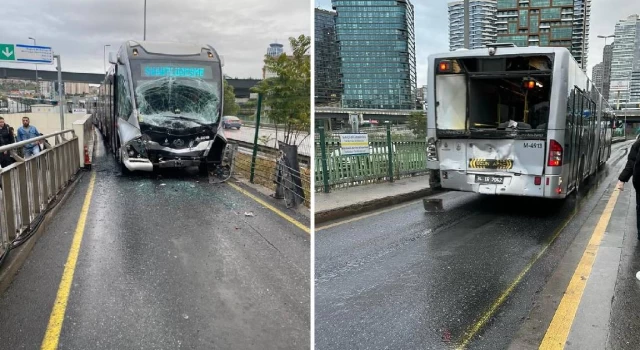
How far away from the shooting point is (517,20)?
9.43 m

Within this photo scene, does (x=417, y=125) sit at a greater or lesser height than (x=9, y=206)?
greater

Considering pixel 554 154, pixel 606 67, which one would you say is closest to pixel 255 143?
pixel 554 154

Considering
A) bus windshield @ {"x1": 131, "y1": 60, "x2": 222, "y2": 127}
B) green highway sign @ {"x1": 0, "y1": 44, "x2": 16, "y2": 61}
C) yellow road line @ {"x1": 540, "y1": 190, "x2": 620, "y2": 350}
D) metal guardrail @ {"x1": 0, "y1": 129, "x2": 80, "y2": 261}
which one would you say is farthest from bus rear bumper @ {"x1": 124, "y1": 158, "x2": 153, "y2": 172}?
yellow road line @ {"x1": 540, "y1": 190, "x2": 620, "y2": 350}

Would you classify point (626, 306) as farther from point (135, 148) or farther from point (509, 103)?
point (135, 148)

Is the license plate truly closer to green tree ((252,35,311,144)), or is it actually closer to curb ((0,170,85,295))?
green tree ((252,35,311,144))

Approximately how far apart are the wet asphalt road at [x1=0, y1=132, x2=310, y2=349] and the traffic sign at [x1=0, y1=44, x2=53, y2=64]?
71.1 inches

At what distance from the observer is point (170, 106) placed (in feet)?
30.2

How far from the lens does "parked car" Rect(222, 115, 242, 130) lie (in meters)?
9.54

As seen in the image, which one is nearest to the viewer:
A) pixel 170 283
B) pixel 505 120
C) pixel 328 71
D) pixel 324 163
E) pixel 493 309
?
pixel 493 309

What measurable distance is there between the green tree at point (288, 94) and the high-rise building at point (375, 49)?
2344 mm

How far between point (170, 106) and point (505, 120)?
5.67 m

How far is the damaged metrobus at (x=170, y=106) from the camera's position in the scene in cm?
909

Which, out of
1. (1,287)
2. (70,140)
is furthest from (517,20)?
(1,287)

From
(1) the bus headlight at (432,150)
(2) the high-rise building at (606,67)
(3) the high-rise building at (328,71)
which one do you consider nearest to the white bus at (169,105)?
(1) the bus headlight at (432,150)
